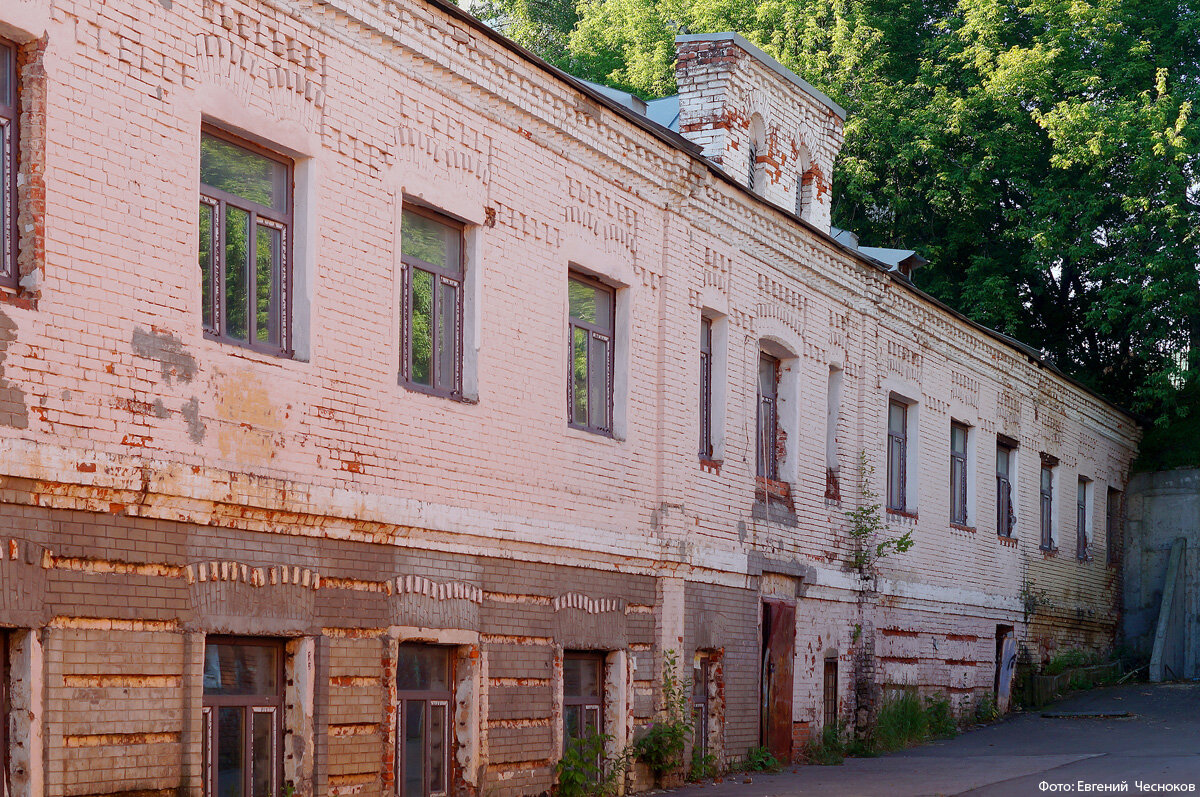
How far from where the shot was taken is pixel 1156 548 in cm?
2797

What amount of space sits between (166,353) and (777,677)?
937 cm

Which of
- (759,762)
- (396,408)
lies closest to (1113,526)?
(759,762)

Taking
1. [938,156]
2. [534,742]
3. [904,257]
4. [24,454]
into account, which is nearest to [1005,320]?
[938,156]

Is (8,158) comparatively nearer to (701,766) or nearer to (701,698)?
(701,766)

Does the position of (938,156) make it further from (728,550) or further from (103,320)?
(103,320)

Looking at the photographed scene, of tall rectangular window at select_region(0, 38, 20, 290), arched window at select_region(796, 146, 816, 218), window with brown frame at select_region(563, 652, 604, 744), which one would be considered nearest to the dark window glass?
window with brown frame at select_region(563, 652, 604, 744)

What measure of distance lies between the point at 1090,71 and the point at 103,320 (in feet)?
76.4

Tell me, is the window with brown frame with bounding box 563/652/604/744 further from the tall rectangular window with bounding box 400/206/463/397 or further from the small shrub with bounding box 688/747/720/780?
the tall rectangular window with bounding box 400/206/463/397

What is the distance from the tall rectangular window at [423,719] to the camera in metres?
10.4

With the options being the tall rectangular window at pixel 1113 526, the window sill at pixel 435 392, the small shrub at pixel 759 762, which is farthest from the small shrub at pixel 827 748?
the tall rectangular window at pixel 1113 526

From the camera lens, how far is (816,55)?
29828mm

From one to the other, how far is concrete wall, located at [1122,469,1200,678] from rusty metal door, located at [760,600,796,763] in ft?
44.4

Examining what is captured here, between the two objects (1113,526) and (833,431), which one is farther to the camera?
(1113,526)

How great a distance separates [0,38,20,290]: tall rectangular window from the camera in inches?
299
